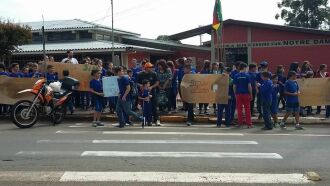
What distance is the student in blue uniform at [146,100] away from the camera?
13663 mm

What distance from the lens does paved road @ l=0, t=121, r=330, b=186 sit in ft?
24.5

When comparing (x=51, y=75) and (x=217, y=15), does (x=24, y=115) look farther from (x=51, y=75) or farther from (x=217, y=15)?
(x=217, y=15)

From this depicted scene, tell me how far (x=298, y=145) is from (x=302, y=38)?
20.0 m

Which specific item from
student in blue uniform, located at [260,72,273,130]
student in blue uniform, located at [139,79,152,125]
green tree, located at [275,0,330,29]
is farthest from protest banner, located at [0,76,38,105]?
green tree, located at [275,0,330,29]

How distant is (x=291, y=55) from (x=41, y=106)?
1956 centimetres

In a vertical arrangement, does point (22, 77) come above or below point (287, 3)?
below

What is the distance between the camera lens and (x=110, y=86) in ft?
47.0

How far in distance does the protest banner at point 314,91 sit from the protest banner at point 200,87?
9.82ft

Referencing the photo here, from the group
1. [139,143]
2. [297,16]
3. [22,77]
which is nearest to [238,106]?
[139,143]

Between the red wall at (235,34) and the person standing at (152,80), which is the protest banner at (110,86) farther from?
the red wall at (235,34)

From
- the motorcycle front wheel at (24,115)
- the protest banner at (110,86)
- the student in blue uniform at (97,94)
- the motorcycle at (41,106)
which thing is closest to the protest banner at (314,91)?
the protest banner at (110,86)

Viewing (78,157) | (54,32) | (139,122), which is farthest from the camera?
(54,32)

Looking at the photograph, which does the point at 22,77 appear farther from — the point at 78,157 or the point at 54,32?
the point at 54,32

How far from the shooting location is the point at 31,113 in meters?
13.1
